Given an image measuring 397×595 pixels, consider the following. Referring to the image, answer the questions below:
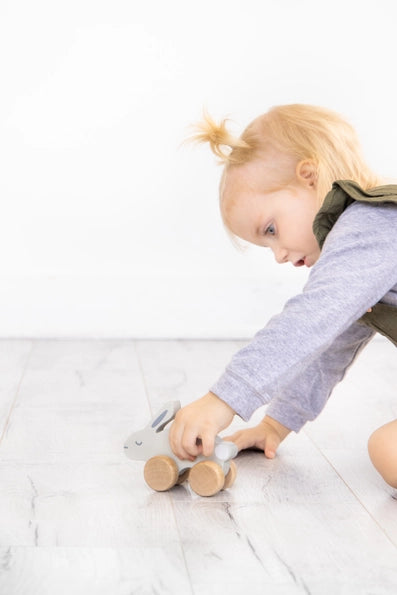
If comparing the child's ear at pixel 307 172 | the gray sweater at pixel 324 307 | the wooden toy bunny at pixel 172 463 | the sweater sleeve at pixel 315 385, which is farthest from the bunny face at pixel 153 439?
the child's ear at pixel 307 172

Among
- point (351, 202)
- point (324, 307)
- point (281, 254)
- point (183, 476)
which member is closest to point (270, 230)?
point (281, 254)

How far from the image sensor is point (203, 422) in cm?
94

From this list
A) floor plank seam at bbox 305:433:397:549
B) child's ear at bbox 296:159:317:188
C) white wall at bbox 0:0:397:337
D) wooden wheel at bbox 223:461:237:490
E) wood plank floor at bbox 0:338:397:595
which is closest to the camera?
wood plank floor at bbox 0:338:397:595

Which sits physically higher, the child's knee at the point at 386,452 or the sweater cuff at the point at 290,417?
the child's knee at the point at 386,452

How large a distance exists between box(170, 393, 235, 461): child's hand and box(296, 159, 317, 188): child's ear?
1.19ft

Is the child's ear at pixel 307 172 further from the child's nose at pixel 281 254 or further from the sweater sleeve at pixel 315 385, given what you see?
the sweater sleeve at pixel 315 385

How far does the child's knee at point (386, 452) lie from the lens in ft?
3.46

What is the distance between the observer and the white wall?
1.95 m

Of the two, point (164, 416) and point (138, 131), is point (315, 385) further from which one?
point (138, 131)

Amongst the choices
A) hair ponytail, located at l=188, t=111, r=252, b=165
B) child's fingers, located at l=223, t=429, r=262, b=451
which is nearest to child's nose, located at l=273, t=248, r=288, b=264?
hair ponytail, located at l=188, t=111, r=252, b=165

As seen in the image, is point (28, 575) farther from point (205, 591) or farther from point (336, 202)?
point (336, 202)

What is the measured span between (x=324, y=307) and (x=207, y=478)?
9.4 inches

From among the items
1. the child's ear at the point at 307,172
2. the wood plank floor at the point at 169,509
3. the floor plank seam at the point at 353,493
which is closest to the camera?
the wood plank floor at the point at 169,509

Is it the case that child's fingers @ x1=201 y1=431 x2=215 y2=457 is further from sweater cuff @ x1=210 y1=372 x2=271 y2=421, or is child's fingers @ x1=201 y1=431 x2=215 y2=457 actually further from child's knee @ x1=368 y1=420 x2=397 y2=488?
child's knee @ x1=368 y1=420 x2=397 y2=488
